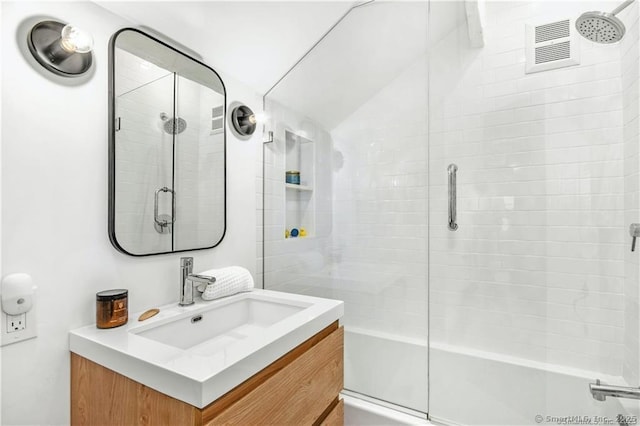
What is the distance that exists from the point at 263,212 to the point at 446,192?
1.12 meters

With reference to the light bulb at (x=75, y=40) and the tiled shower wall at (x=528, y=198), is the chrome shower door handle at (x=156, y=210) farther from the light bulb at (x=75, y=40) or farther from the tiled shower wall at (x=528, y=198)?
the tiled shower wall at (x=528, y=198)

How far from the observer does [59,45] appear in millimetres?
932

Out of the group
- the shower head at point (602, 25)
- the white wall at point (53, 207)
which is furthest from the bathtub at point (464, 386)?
the shower head at point (602, 25)

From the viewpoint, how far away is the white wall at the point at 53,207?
0.86 metres

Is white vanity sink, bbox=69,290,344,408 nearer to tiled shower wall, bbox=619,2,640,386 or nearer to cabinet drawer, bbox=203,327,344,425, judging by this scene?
cabinet drawer, bbox=203,327,344,425

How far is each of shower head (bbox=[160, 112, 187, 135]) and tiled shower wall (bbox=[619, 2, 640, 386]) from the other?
204cm

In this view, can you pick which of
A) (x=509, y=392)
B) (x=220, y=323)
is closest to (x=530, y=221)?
(x=509, y=392)

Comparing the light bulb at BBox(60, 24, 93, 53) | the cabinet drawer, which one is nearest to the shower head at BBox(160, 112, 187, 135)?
the light bulb at BBox(60, 24, 93, 53)

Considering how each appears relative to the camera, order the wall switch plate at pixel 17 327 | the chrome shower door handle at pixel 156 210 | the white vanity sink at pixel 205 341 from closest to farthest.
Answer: the white vanity sink at pixel 205 341 < the wall switch plate at pixel 17 327 < the chrome shower door handle at pixel 156 210

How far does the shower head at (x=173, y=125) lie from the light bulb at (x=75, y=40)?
0.33 metres

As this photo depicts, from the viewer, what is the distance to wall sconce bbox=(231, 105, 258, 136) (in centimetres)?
163

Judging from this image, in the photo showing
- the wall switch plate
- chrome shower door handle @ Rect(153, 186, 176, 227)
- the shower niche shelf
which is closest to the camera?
the wall switch plate

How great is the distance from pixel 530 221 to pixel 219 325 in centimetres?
173

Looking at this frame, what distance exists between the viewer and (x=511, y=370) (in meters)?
1.74
